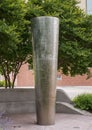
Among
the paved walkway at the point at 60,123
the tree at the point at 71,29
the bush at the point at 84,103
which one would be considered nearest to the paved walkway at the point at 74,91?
the bush at the point at 84,103

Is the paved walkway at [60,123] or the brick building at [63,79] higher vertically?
the paved walkway at [60,123]

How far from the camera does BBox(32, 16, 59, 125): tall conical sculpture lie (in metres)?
10.8

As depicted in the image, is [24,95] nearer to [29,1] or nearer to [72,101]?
[72,101]

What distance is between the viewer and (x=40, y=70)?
10773 mm

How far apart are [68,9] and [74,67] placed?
231 centimetres

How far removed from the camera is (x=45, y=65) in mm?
10750

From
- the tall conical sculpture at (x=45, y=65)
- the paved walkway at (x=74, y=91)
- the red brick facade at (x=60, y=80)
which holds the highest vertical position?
the tall conical sculpture at (x=45, y=65)

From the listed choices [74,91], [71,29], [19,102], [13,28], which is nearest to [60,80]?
[74,91]

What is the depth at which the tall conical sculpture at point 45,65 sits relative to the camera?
10.8 m

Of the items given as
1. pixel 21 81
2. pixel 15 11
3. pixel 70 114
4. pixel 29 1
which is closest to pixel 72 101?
pixel 70 114

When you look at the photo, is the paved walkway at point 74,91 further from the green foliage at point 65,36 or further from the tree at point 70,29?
the tree at point 70,29

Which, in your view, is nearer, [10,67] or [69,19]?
[69,19]

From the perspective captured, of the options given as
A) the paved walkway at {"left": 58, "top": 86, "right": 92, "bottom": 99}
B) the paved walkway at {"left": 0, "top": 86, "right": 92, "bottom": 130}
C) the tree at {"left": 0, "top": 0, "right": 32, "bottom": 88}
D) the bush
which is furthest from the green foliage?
the paved walkway at {"left": 58, "top": 86, "right": 92, "bottom": 99}

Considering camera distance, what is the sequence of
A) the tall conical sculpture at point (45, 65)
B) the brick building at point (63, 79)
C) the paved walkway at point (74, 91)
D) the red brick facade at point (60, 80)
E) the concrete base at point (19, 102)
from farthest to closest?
the red brick facade at point (60, 80) < the brick building at point (63, 79) < the paved walkway at point (74, 91) < the concrete base at point (19, 102) < the tall conical sculpture at point (45, 65)
